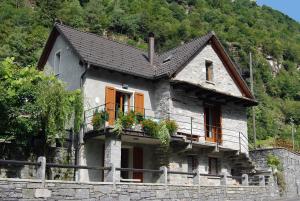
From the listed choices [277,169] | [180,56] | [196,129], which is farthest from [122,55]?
[277,169]

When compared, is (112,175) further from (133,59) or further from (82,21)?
(82,21)

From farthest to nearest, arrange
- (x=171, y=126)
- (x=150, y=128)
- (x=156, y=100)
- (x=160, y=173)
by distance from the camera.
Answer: (x=156, y=100), (x=171, y=126), (x=150, y=128), (x=160, y=173)

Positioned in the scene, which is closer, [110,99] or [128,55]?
[110,99]

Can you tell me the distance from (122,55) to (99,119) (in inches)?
214

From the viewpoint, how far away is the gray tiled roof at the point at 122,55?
69.1ft

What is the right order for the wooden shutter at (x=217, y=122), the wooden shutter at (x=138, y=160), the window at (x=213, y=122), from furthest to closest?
the wooden shutter at (x=217, y=122)
the window at (x=213, y=122)
the wooden shutter at (x=138, y=160)

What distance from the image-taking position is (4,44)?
140 feet

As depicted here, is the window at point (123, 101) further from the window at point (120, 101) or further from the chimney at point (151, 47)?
the chimney at point (151, 47)

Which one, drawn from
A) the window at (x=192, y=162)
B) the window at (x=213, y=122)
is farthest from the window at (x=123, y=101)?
the window at (x=213, y=122)

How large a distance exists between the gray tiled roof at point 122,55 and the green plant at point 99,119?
94.3 inches

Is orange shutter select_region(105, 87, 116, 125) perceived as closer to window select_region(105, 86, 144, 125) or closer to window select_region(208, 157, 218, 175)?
window select_region(105, 86, 144, 125)

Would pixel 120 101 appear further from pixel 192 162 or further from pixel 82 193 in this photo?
pixel 82 193

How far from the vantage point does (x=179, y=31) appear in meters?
62.4

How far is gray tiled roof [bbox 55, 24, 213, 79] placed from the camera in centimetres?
2105
